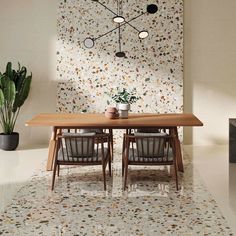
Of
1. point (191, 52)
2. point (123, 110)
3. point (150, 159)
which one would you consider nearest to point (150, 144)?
point (150, 159)

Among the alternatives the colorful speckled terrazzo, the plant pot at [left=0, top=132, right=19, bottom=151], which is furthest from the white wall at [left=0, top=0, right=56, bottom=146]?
the colorful speckled terrazzo

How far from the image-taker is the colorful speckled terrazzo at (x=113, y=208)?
341cm

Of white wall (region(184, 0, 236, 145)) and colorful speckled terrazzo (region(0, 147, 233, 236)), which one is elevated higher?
white wall (region(184, 0, 236, 145))

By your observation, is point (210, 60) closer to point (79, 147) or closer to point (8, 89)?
point (8, 89)

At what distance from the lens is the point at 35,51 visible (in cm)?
751

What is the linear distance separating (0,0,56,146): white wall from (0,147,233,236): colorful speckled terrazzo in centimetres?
254

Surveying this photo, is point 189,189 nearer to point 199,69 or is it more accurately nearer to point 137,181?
point 137,181

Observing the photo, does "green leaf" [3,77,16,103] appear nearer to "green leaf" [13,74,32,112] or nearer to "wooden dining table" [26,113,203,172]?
"green leaf" [13,74,32,112]

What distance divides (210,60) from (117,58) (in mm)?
1671

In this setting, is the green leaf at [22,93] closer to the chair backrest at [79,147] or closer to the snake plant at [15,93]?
the snake plant at [15,93]

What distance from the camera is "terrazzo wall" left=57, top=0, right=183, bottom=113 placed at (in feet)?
24.2

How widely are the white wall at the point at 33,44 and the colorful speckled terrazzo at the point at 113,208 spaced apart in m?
2.54

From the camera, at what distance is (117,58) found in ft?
24.4

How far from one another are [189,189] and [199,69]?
134 inches
